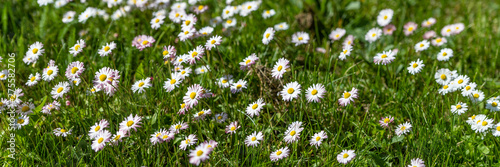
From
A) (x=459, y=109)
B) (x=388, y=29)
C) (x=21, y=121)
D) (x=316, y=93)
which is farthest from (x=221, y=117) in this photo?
(x=388, y=29)

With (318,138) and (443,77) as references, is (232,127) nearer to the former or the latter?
(318,138)

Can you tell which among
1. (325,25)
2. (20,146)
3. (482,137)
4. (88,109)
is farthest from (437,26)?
(20,146)

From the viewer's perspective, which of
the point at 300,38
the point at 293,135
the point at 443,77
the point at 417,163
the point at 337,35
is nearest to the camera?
the point at 417,163

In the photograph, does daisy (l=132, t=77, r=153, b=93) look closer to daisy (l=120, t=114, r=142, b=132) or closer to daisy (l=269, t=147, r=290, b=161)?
daisy (l=120, t=114, r=142, b=132)

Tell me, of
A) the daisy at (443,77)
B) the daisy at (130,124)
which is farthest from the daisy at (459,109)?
the daisy at (130,124)

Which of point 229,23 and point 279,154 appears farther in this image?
point 229,23

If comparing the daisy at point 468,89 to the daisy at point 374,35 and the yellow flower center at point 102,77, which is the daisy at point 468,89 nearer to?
the daisy at point 374,35

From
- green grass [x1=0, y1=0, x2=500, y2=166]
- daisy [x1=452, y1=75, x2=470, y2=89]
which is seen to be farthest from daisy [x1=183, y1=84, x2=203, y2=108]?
daisy [x1=452, y1=75, x2=470, y2=89]
